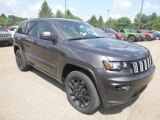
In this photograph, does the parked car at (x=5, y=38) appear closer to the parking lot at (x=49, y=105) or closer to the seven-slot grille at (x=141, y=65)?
the parking lot at (x=49, y=105)

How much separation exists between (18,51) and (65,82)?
2.95 metres

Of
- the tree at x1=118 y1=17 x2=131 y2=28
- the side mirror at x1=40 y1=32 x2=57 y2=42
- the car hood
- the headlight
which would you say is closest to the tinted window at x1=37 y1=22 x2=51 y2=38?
the side mirror at x1=40 y1=32 x2=57 y2=42

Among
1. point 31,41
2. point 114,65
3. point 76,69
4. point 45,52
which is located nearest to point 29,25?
point 31,41

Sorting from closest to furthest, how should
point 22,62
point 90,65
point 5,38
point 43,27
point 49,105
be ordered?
point 90,65 < point 49,105 < point 43,27 < point 22,62 < point 5,38

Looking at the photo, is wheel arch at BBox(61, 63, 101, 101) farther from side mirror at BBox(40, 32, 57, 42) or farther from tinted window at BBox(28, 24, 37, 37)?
tinted window at BBox(28, 24, 37, 37)

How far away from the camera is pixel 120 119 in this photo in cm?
345

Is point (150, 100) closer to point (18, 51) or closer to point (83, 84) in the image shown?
point (83, 84)

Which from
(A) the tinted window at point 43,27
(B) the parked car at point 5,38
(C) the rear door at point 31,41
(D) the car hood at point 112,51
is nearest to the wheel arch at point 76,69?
(D) the car hood at point 112,51

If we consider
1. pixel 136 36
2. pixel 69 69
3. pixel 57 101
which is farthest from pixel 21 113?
pixel 136 36

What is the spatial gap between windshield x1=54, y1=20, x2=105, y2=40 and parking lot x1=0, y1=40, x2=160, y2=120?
1397 millimetres

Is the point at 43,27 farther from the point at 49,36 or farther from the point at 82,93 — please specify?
the point at 82,93

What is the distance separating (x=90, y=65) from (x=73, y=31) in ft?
4.55

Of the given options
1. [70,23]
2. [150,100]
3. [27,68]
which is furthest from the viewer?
[27,68]

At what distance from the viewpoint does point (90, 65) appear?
3178mm
